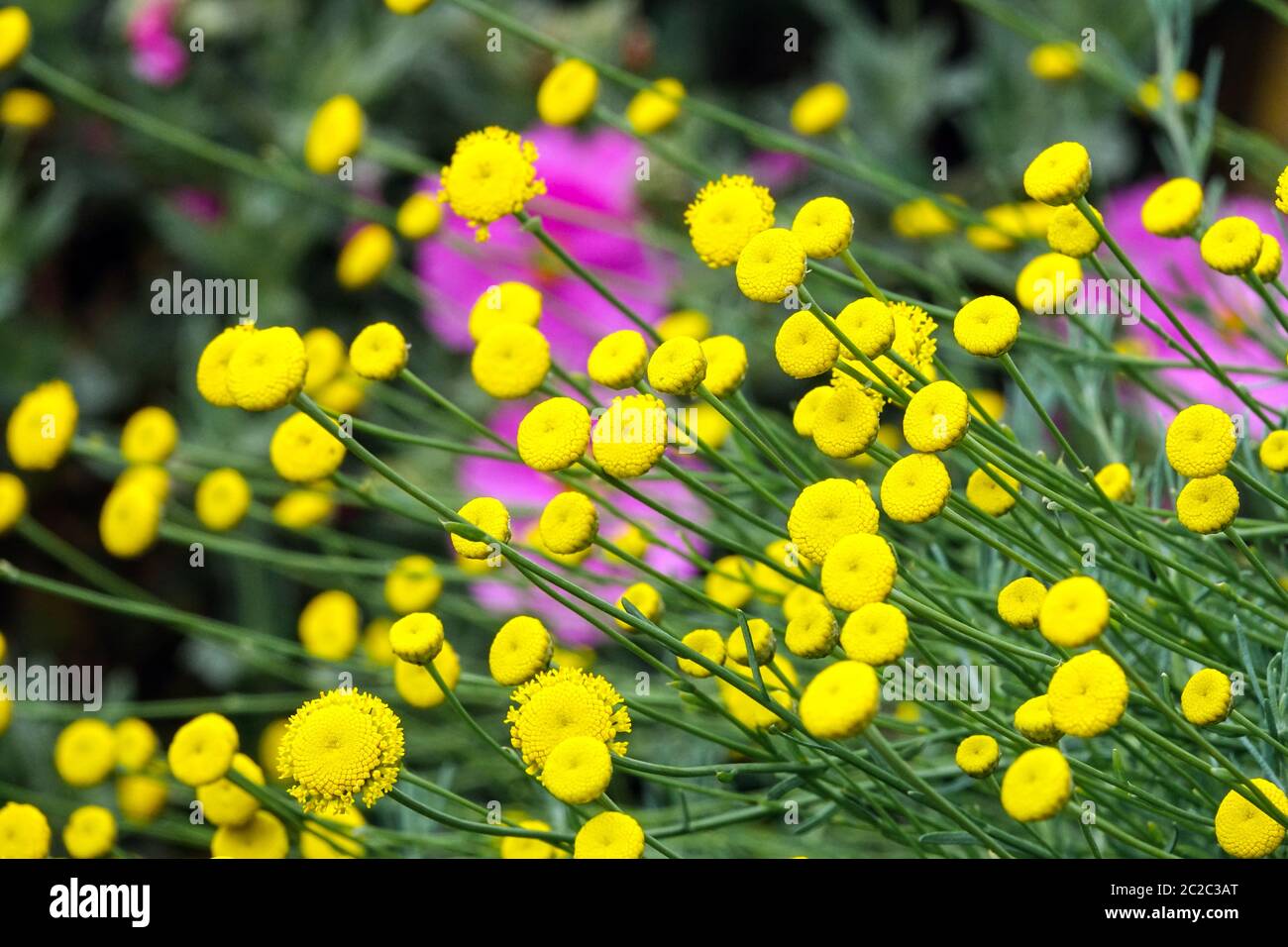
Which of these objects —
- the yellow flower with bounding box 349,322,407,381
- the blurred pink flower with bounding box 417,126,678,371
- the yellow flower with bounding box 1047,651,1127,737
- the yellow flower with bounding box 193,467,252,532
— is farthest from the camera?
the blurred pink flower with bounding box 417,126,678,371

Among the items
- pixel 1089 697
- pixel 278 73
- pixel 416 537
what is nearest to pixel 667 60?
pixel 278 73

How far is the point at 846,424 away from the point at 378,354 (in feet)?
0.43

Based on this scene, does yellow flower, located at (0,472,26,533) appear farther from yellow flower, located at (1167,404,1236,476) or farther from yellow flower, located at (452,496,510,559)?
yellow flower, located at (1167,404,1236,476)

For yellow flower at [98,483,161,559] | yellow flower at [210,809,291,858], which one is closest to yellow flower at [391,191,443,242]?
yellow flower at [98,483,161,559]

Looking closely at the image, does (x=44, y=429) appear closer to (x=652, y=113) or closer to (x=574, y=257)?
(x=652, y=113)

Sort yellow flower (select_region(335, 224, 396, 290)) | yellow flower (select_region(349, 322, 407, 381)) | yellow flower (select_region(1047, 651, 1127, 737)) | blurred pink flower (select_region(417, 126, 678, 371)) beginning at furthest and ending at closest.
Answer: blurred pink flower (select_region(417, 126, 678, 371)) → yellow flower (select_region(335, 224, 396, 290)) → yellow flower (select_region(349, 322, 407, 381)) → yellow flower (select_region(1047, 651, 1127, 737))

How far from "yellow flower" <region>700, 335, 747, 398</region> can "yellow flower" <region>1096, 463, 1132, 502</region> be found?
118 millimetres

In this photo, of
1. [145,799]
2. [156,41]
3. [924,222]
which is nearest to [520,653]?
[145,799]

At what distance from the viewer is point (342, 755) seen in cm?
30

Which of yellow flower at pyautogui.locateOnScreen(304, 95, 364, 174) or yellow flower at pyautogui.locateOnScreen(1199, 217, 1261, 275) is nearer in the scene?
yellow flower at pyautogui.locateOnScreen(1199, 217, 1261, 275)

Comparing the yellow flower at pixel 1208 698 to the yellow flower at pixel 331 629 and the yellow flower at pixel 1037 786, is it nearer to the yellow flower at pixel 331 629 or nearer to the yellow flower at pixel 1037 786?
the yellow flower at pixel 1037 786

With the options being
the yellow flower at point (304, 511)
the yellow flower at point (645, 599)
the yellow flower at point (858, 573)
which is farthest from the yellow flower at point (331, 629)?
the yellow flower at point (858, 573)

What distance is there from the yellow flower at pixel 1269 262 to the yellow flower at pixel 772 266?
115mm

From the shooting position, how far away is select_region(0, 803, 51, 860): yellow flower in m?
0.36
